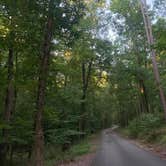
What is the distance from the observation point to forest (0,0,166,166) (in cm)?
1063

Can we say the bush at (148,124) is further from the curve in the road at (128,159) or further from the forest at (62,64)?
the curve in the road at (128,159)

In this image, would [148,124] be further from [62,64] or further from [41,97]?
[41,97]

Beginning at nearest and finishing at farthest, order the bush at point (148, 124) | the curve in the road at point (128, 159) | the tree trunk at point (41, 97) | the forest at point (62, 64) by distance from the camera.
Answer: the tree trunk at point (41, 97) < the forest at point (62, 64) < the curve in the road at point (128, 159) < the bush at point (148, 124)

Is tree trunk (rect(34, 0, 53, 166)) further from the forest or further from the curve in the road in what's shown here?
the curve in the road

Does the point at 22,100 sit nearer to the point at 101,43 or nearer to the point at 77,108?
the point at 77,108

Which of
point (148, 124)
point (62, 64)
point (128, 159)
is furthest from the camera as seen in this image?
point (148, 124)

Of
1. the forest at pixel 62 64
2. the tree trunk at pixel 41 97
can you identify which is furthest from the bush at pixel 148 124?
the tree trunk at pixel 41 97

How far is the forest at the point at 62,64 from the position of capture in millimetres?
10633

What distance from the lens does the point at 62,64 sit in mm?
21375

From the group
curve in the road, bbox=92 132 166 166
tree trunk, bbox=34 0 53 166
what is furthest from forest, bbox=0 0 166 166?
curve in the road, bbox=92 132 166 166

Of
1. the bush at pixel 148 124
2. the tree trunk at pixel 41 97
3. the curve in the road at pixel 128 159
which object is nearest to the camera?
the tree trunk at pixel 41 97

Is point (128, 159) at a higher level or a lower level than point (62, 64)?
lower

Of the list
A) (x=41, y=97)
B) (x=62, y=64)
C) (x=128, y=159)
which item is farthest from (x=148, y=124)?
(x=41, y=97)

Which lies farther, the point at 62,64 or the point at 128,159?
the point at 62,64
